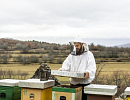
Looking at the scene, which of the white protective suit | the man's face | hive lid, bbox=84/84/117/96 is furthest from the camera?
the man's face

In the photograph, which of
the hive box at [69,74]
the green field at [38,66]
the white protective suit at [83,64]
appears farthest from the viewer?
the green field at [38,66]

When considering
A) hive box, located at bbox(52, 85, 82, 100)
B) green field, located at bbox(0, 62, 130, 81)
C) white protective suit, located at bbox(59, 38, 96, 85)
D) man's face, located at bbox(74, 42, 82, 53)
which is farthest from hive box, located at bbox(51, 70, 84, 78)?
green field, located at bbox(0, 62, 130, 81)

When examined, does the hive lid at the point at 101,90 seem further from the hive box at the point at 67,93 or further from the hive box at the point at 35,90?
the hive box at the point at 35,90

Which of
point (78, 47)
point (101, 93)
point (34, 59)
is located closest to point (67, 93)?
point (101, 93)

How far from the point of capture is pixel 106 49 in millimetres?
16781

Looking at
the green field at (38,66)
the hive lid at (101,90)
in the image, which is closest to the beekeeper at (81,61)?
the hive lid at (101,90)

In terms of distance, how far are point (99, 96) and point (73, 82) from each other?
1.11m

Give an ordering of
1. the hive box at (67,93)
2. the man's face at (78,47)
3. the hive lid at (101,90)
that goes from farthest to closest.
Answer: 1. the man's face at (78,47)
2. the hive box at (67,93)
3. the hive lid at (101,90)

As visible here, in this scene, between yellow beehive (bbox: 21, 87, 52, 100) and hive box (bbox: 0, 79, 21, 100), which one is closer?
yellow beehive (bbox: 21, 87, 52, 100)

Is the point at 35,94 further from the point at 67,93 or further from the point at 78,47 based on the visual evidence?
the point at 78,47

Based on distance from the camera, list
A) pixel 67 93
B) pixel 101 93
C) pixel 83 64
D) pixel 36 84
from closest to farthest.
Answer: pixel 101 93 < pixel 67 93 < pixel 36 84 < pixel 83 64

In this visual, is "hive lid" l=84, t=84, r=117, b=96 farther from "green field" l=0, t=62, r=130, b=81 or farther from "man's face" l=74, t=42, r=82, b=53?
"green field" l=0, t=62, r=130, b=81

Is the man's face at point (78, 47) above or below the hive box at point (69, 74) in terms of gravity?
above

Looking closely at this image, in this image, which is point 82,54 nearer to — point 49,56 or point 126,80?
point 126,80
